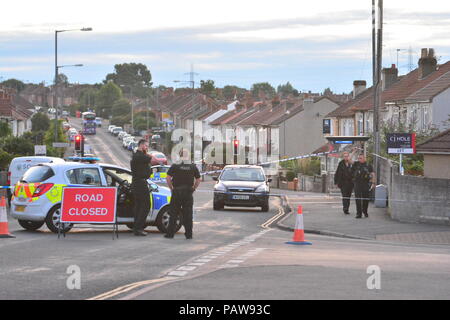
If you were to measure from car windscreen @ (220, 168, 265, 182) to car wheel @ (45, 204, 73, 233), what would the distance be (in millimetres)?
13018

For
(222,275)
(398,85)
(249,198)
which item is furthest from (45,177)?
(398,85)

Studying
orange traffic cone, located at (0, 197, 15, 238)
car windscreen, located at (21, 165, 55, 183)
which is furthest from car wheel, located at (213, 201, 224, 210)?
orange traffic cone, located at (0, 197, 15, 238)

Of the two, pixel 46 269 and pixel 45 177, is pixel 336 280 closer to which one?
pixel 46 269

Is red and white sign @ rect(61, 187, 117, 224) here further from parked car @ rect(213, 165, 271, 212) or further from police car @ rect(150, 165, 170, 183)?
police car @ rect(150, 165, 170, 183)

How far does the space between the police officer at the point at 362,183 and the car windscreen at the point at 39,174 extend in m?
10.1

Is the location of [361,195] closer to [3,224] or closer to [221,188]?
[221,188]

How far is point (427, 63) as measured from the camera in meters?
55.8

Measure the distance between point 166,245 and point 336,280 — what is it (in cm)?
601

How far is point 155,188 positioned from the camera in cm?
2036

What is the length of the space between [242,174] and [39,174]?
13.6 meters

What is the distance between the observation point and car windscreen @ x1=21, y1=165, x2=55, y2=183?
19.7 m

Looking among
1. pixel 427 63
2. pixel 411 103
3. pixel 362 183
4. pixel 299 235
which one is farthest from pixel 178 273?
pixel 427 63
